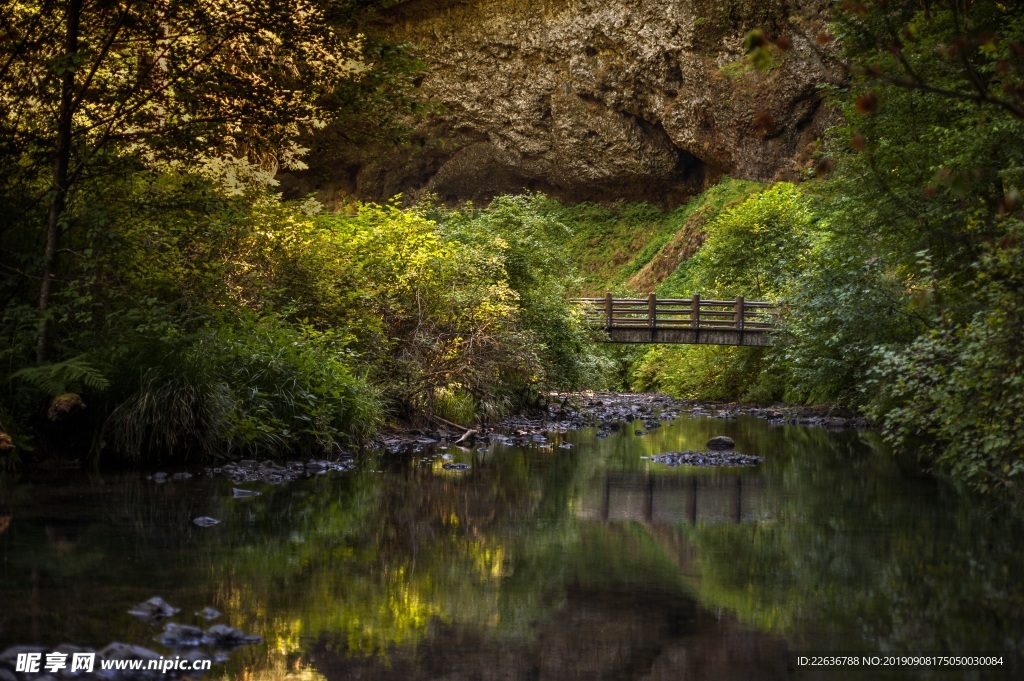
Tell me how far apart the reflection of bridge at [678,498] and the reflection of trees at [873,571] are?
323mm

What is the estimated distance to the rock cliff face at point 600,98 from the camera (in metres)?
43.2

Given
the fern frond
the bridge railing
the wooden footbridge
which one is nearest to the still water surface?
the fern frond

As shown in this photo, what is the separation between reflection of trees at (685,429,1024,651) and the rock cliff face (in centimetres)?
3364

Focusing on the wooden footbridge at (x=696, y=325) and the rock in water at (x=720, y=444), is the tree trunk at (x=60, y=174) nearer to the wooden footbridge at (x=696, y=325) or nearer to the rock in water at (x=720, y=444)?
the rock in water at (x=720, y=444)

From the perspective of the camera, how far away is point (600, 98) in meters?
48.2

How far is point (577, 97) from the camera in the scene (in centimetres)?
4878

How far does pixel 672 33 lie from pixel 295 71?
3614 cm

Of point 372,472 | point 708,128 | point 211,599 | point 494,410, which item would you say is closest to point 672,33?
point 708,128

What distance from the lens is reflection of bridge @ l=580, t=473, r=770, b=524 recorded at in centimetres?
920

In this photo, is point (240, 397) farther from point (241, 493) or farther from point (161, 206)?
point (241, 493)

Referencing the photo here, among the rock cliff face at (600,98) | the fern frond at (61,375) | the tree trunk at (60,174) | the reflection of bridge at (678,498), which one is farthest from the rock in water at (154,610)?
the rock cliff face at (600,98)

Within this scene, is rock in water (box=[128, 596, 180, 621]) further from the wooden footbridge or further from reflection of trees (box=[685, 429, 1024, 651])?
the wooden footbridge

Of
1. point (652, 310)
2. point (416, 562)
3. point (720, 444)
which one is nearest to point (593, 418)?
point (720, 444)

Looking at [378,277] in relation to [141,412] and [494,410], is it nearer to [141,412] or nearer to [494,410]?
[494,410]
